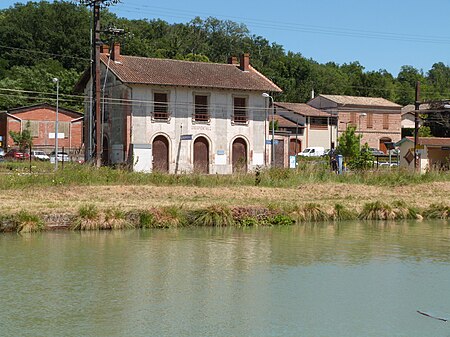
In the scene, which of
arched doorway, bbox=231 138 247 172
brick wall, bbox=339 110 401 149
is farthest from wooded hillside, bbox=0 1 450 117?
arched doorway, bbox=231 138 247 172

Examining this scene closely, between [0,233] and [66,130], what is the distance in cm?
5495

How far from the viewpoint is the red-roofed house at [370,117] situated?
269 feet

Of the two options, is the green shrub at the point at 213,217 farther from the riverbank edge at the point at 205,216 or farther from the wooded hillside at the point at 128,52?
the wooded hillside at the point at 128,52

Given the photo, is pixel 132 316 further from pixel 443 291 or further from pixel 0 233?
pixel 0 233

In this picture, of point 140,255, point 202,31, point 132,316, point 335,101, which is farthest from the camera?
point 202,31

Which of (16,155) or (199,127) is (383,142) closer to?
(199,127)

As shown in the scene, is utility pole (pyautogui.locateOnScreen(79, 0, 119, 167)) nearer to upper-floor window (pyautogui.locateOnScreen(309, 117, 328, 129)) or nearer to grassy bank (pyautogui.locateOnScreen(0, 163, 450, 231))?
grassy bank (pyautogui.locateOnScreen(0, 163, 450, 231))

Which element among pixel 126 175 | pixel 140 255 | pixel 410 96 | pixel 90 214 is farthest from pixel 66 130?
pixel 410 96

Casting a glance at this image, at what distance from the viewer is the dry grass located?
25438 millimetres

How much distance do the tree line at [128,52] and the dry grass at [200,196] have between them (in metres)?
49.0

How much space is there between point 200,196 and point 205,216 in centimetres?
496

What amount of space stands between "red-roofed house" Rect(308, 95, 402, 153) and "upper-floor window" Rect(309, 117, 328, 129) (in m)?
1.25

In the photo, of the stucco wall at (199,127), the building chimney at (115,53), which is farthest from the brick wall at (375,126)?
the building chimney at (115,53)

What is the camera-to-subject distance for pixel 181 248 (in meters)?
19.8
